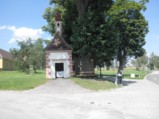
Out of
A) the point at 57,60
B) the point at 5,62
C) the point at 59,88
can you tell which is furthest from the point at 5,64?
the point at 59,88

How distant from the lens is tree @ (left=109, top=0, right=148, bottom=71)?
48.7m

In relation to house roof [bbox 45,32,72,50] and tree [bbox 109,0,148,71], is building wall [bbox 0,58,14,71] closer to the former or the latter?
tree [bbox 109,0,148,71]

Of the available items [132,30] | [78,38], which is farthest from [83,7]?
[132,30]

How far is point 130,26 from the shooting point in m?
49.1

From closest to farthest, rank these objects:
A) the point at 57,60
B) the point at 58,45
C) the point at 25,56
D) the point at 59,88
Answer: the point at 59,88, the point at 57,60, the point at 58,45, the point at 25,56

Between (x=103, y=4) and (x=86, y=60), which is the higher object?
(x=103, y=4)

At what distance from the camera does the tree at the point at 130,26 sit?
48.7 meters

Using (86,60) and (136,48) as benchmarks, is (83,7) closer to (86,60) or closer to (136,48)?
(86,60)

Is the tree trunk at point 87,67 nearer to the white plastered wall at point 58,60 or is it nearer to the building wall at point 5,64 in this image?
the white plastered wall at point 58,60

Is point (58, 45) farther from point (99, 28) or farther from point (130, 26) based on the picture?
point (130, 26)

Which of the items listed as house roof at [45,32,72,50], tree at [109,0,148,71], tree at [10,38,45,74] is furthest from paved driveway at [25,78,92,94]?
tree at [10,38,45,74]

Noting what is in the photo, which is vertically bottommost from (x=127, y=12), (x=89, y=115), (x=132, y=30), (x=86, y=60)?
(x=89, y=115)

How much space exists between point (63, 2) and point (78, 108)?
89.7 feet

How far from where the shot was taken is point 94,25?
99.3ft
